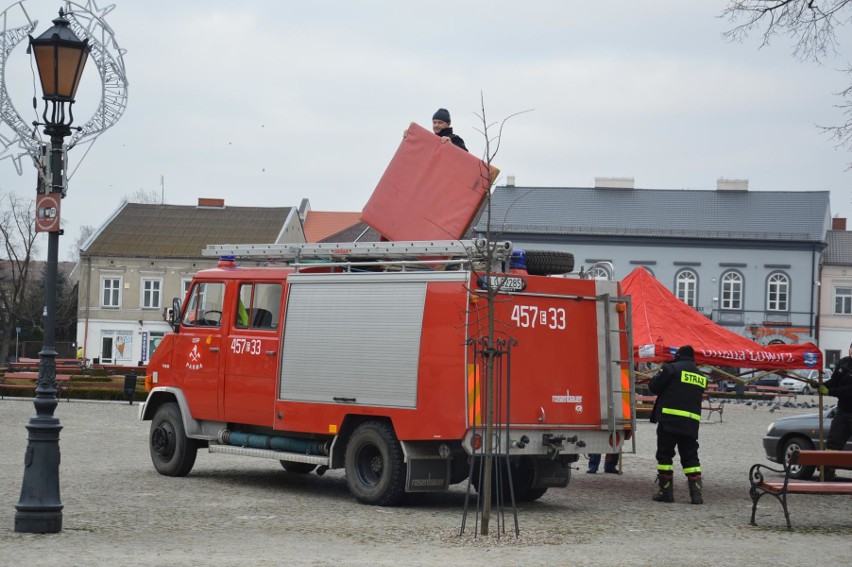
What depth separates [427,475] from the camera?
13.1 meters

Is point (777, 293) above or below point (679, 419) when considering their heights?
above

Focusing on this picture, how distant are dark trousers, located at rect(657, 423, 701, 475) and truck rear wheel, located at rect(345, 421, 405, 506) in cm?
353

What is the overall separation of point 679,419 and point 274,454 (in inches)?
199

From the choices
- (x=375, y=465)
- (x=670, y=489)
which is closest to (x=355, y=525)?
(x=375, y=465)

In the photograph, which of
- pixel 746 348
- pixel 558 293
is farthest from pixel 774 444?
pixel 558 293

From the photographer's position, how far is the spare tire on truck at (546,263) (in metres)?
13.7

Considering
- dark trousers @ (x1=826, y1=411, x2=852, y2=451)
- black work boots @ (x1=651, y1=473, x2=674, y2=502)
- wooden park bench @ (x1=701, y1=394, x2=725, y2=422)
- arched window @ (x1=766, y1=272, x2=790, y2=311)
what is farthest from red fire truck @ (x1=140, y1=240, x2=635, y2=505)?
arched window @ (x1=766, y1=272, x2=790, y2=311)

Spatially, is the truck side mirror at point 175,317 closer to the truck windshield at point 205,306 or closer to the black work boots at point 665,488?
the truck windshield at point 205,306

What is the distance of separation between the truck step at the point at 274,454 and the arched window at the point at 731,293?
6133 cm

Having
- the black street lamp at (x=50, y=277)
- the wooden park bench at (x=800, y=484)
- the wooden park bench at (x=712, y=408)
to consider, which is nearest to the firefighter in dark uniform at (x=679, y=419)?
the wooden park bench at (x=800, y=484)

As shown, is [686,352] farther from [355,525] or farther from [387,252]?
[355,525]

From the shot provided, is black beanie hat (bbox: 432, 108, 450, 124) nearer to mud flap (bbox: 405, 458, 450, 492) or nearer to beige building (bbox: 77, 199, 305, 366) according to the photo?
mud flap (bbox: 405, 458, 450, 492)

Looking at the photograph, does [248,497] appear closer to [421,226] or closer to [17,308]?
[421,226]

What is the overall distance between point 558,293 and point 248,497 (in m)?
4.47
